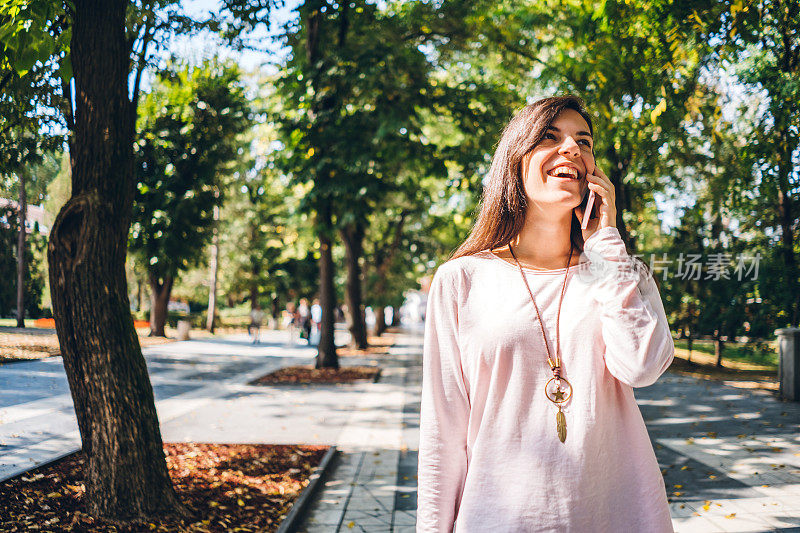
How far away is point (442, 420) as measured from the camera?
5.82ft

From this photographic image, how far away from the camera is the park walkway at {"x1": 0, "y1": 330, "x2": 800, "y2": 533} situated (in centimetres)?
496

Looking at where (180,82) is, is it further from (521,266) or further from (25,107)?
(521,266)

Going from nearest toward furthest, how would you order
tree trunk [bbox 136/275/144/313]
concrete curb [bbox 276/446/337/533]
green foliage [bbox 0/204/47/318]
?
green foliage [bbox 0/204/47/318] → concrete curb [bbox 276/446/337/533] → tree trunk [bbox 136/275/144/313]

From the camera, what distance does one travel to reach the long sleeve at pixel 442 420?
5.73ft

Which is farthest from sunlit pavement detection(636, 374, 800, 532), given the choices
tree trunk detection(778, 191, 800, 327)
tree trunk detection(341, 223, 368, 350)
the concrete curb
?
tree trunk detection(341, 223, 368, 350)

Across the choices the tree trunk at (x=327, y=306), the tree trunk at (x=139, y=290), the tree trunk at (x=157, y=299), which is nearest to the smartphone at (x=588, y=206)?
the tree trunk at (x=139, y=290)

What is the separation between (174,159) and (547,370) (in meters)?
7.99

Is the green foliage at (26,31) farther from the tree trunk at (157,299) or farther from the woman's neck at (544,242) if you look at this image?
the tree trunk at (157,299)

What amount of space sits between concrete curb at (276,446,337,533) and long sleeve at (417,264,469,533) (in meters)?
3.29

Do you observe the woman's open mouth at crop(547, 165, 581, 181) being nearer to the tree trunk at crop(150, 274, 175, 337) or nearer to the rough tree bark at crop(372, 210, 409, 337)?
the tree trunk at crop(150, 274, 175, 337)

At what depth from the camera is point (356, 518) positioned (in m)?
5.22

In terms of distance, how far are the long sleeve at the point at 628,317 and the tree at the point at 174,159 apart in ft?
19.9

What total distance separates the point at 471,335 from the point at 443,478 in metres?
0.41

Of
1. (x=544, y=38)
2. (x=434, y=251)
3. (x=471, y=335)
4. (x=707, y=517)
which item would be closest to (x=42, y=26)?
(x=471, y=335)
